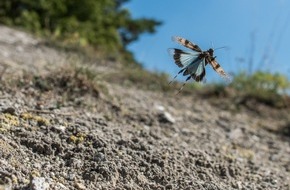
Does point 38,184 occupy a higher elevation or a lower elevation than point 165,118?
lower

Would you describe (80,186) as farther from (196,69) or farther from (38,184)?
(196,69)

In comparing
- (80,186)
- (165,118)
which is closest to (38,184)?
(80,186)

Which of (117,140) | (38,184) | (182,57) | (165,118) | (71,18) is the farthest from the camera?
(71,18)

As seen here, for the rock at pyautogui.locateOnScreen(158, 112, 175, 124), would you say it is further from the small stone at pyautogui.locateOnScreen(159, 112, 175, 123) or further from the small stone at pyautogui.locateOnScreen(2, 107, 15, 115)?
the small stone at pyautogui.locateOnScreen(2, 107, 15, 115)

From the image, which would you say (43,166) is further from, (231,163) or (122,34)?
(122,34)

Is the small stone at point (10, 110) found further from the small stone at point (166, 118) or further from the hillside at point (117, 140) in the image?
the small stone at point (166, 118)

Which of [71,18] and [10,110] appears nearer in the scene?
[10,110]

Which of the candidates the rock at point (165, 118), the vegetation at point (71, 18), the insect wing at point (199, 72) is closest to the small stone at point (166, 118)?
the rock at point (165, 118)

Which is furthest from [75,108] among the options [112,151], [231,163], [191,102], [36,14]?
[36,14]
